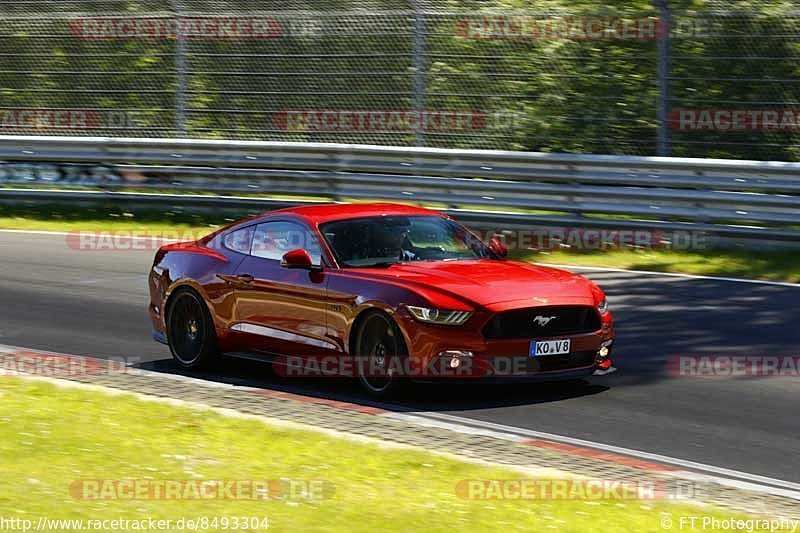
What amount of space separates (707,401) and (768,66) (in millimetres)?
8891

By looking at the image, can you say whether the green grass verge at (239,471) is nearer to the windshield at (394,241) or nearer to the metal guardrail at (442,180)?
the windshield at (394,241)

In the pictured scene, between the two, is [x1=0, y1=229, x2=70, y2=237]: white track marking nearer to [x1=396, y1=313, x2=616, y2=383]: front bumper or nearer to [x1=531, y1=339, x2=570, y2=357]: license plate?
[x1=396, y1=313, x2=616, y2=383]: front bumper

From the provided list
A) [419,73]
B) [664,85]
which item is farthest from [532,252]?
[419,73]

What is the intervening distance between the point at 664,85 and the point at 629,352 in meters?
7.21

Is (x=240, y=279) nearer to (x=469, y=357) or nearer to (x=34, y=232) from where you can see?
(x=469, y=357)

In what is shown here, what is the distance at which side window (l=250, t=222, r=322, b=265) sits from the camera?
10.8 meters

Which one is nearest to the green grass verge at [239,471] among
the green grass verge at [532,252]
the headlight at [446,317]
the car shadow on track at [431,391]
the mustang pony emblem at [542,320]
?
the car shadow on track at [431,391]

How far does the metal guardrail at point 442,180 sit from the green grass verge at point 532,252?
0.22 m

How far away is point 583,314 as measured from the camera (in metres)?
10.1

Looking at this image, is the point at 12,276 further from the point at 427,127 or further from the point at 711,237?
the point at 711,237

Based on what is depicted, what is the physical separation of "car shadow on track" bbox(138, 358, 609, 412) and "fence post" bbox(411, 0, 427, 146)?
31.4 feet

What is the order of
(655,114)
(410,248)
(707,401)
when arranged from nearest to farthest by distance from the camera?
(707,401) < (410,248) < (655,114)

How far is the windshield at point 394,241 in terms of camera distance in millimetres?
10648

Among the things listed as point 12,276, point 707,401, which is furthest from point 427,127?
point 707,401
